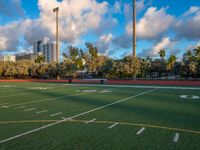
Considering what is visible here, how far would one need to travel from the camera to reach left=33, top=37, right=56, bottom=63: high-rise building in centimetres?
14538

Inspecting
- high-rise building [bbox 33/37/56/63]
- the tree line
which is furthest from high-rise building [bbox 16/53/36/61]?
the tree line

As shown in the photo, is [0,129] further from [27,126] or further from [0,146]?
[0,146]

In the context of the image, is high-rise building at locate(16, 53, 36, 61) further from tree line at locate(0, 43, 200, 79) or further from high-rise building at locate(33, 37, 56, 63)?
tree line at locate(0, 43, 200, 79)

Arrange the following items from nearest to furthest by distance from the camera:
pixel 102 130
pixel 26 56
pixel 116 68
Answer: pixel 102 130 < pixel 116 68 < pixel 26 56

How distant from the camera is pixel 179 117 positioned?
8641mm

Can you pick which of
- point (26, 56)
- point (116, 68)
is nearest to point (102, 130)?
point (116, 68)

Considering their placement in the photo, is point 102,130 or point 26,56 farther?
point 26,56

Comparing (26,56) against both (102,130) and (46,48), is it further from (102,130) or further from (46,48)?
(102,130)

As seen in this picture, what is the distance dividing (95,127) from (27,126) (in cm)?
205

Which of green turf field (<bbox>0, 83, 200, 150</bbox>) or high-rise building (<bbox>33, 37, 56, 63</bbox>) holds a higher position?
high-rise building (<bbox>33, 37, 56, 63</bbox>)

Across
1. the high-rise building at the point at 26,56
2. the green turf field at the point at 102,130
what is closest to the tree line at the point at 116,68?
the green turf field at the point at 102,130

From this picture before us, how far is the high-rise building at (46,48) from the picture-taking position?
145375 millimetres

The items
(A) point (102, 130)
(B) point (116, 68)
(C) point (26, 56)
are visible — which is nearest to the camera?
(A) point (102, 130)

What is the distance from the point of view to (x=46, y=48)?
149 meters
